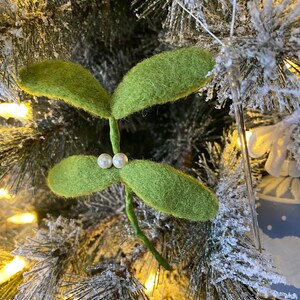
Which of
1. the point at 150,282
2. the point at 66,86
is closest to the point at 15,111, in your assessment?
the point at 66,86

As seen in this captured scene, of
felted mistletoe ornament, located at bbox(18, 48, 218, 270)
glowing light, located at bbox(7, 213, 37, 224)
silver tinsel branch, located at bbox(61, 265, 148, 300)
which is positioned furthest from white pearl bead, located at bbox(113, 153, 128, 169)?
glowing light, located at bbox(7, 213, 37, 224)

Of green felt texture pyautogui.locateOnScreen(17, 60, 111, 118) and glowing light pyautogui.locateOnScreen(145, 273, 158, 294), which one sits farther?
glowing light pyautogui.locateOnScreen(145, 273, 158, 294)

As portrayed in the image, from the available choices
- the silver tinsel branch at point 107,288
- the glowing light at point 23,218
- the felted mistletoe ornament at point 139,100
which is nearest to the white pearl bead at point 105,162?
the felted mistletoe ornament at point 139,100

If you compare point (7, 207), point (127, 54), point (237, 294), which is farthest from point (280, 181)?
point (7, 207)

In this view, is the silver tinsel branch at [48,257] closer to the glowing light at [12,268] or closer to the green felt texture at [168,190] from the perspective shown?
the glowing light at [12,268]

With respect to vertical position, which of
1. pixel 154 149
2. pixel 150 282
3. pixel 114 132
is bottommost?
pixel 150 282

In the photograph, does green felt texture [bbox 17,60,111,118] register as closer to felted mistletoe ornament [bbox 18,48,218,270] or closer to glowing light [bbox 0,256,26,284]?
felted mistletoe ornament [bbox 18,48,218,270]

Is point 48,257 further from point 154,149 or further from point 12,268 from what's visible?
point 154,149
